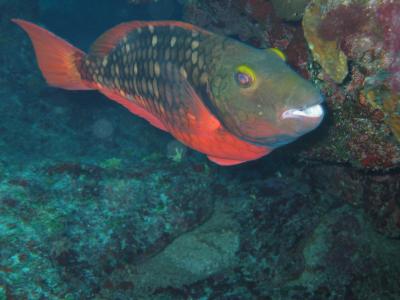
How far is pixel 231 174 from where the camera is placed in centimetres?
679

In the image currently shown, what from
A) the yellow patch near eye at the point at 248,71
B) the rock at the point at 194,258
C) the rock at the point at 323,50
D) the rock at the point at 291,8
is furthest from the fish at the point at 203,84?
the rock at the point at 291,8

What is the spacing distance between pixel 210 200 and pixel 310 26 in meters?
3.05

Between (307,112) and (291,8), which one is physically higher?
(291,8)

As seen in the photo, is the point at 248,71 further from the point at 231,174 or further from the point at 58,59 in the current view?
the point at 231,174

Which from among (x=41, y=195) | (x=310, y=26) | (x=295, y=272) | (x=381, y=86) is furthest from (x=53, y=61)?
(x=295, y=272)

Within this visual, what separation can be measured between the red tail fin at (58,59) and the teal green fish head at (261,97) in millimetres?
2622

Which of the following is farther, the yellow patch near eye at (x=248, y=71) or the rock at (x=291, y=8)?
the rock at (x=291, y=8)

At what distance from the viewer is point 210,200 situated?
5.43m

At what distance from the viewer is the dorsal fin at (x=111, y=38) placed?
3.96 m

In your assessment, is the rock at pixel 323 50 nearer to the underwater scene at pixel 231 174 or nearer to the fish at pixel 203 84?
the underwater scene at pixel 231 174

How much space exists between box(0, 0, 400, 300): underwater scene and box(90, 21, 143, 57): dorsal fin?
22 millimetres

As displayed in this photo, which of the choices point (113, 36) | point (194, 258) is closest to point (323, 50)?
point (113, 36)

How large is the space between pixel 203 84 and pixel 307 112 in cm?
112

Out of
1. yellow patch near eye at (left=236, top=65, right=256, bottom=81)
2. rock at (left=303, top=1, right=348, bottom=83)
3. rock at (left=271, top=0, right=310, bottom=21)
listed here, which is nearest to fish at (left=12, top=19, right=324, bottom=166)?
yellow patch near eye at (left=236, top=65, right=256, bottom=81)
